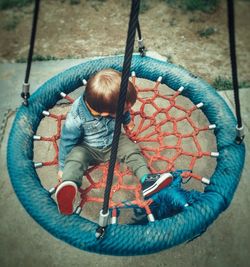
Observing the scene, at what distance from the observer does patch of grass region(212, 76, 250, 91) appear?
9.47ft

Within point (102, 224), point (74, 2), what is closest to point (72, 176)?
point (102, 224)

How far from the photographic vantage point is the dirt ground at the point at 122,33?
3.26 meters

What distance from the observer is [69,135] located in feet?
5.88

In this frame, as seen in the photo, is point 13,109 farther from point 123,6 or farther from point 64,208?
point 123,6

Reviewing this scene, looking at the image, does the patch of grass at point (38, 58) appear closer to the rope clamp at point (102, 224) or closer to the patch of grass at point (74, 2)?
the patch of grass at point (74, 2)

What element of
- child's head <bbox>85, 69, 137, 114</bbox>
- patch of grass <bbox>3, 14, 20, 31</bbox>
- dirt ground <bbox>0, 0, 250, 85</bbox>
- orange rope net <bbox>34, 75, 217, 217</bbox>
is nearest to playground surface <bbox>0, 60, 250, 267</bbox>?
orange rope net <bbox>34, 75, 217, 217</bbox>

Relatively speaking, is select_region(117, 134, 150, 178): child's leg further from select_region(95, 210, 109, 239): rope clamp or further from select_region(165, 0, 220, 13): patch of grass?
select_region(165, 0, 220, 13): patch of grass

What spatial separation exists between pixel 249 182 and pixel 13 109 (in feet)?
6.67

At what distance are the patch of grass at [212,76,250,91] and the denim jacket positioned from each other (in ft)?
4.74

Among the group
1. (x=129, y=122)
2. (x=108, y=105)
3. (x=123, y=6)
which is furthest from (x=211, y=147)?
(x=123, y=6)

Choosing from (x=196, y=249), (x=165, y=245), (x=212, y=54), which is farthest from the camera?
(x=212, y=54)

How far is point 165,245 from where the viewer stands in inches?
58.8

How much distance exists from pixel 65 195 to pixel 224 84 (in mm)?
2022

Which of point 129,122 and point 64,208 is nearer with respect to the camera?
point 64,208
